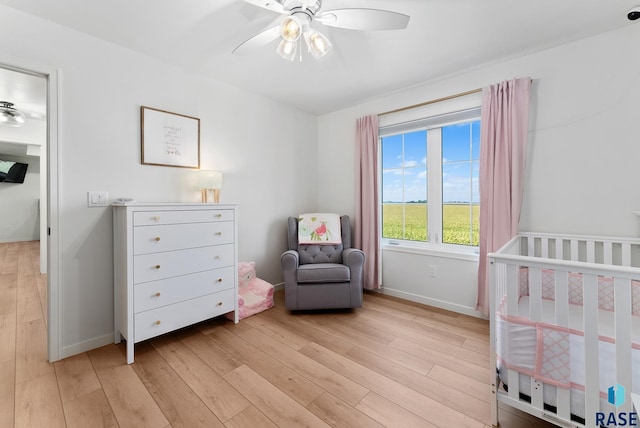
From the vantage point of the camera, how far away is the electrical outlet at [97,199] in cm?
196

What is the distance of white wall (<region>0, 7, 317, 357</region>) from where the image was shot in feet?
6.05

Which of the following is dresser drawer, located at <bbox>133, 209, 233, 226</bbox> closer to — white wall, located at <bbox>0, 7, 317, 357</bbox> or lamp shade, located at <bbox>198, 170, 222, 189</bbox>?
lamp shade, located at <bbox>198, 170, 222, 189</bbox>

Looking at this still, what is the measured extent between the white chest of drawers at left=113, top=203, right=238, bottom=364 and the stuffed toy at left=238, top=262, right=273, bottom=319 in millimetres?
180

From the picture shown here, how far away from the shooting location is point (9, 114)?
3.18m

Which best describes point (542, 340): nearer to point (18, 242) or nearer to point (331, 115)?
point (331, 115)

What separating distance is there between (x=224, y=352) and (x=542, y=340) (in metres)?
1.96

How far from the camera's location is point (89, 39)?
193cm

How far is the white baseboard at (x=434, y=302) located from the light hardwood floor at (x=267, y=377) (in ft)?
0.34

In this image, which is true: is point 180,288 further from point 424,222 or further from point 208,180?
point 424,222

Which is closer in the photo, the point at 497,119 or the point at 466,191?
the point at 497,119

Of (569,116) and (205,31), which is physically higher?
(205,31)

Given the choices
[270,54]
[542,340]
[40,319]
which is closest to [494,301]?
[542,340]

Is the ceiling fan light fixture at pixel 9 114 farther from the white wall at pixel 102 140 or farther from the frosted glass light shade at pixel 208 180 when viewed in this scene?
the frosted glass light shade at pixel 208 180

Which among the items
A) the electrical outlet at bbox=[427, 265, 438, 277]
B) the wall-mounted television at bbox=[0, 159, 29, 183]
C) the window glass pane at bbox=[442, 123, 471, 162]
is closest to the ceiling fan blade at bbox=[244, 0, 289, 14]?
the window glass pane at bbox=[442, 123, 471, 162]
